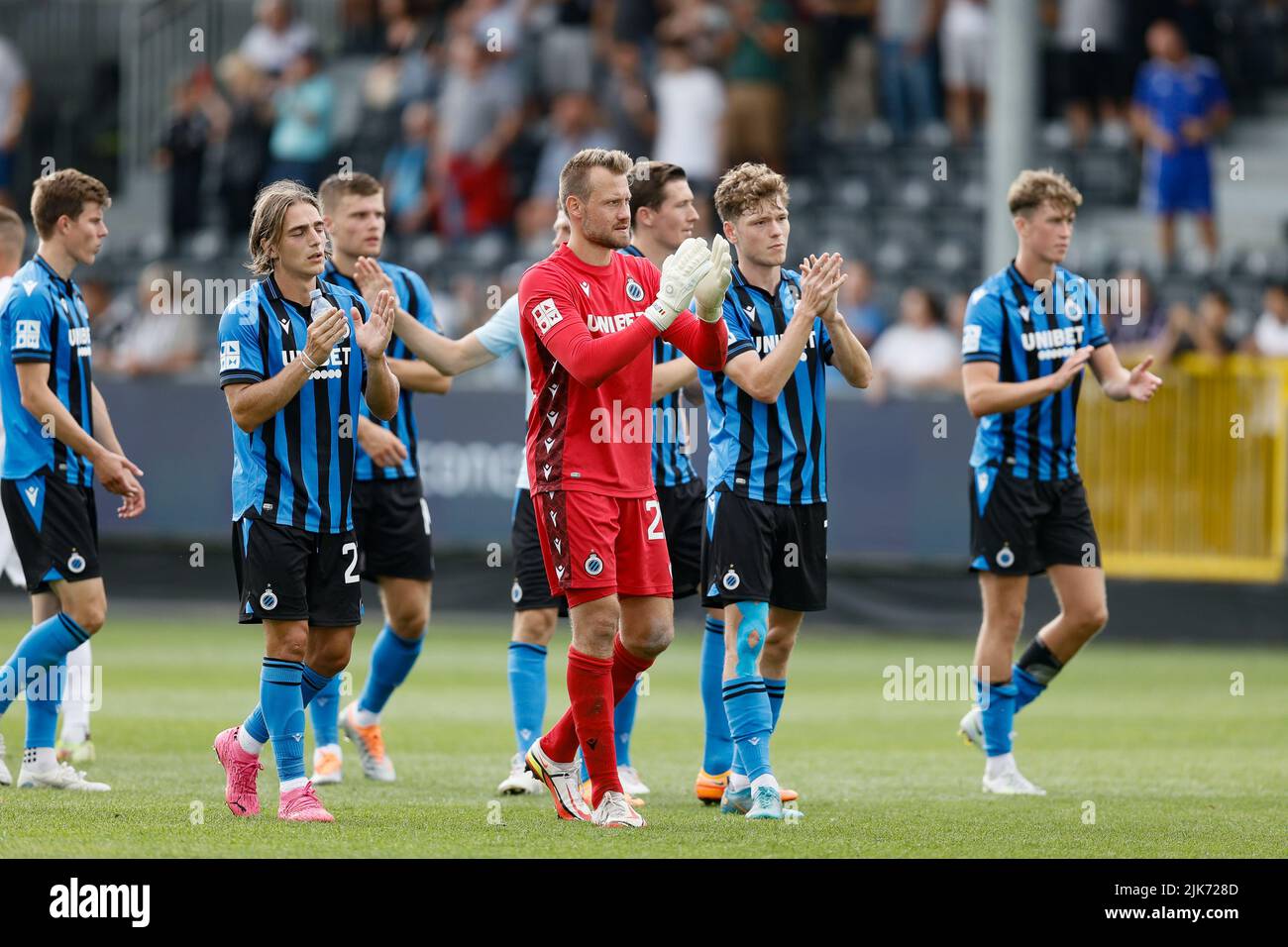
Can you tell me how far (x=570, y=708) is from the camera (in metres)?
7.12

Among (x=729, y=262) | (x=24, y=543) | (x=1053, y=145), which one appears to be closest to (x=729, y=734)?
(x=729, y=262)

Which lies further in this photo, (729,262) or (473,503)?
(473,503)

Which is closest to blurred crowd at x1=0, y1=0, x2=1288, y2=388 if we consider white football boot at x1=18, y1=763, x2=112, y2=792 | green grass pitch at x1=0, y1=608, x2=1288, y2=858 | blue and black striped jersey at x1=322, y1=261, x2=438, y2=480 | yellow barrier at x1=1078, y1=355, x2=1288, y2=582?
yellow barrier at x1=1078, y1=355, x2=1288, y2=582

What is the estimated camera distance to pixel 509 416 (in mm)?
16016

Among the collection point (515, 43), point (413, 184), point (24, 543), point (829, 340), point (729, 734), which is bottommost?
point (729, 734)

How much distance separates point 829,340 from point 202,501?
10.2 meters

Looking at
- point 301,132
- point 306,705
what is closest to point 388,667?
point 306,705

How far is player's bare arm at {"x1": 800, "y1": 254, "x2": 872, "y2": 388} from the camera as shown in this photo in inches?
282

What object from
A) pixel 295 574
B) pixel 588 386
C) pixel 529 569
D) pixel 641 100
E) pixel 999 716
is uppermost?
pixel 641 100

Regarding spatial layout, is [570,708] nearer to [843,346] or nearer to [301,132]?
[843,346]

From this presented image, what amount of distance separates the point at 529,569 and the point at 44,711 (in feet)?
Answer: 6.91

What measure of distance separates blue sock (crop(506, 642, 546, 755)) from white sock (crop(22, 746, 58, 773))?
6.35 feet

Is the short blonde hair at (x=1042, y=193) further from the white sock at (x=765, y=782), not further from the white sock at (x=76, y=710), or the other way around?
the white sock at (x=76, y=710)

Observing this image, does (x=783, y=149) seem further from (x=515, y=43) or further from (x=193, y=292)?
(x=193, y=292)
